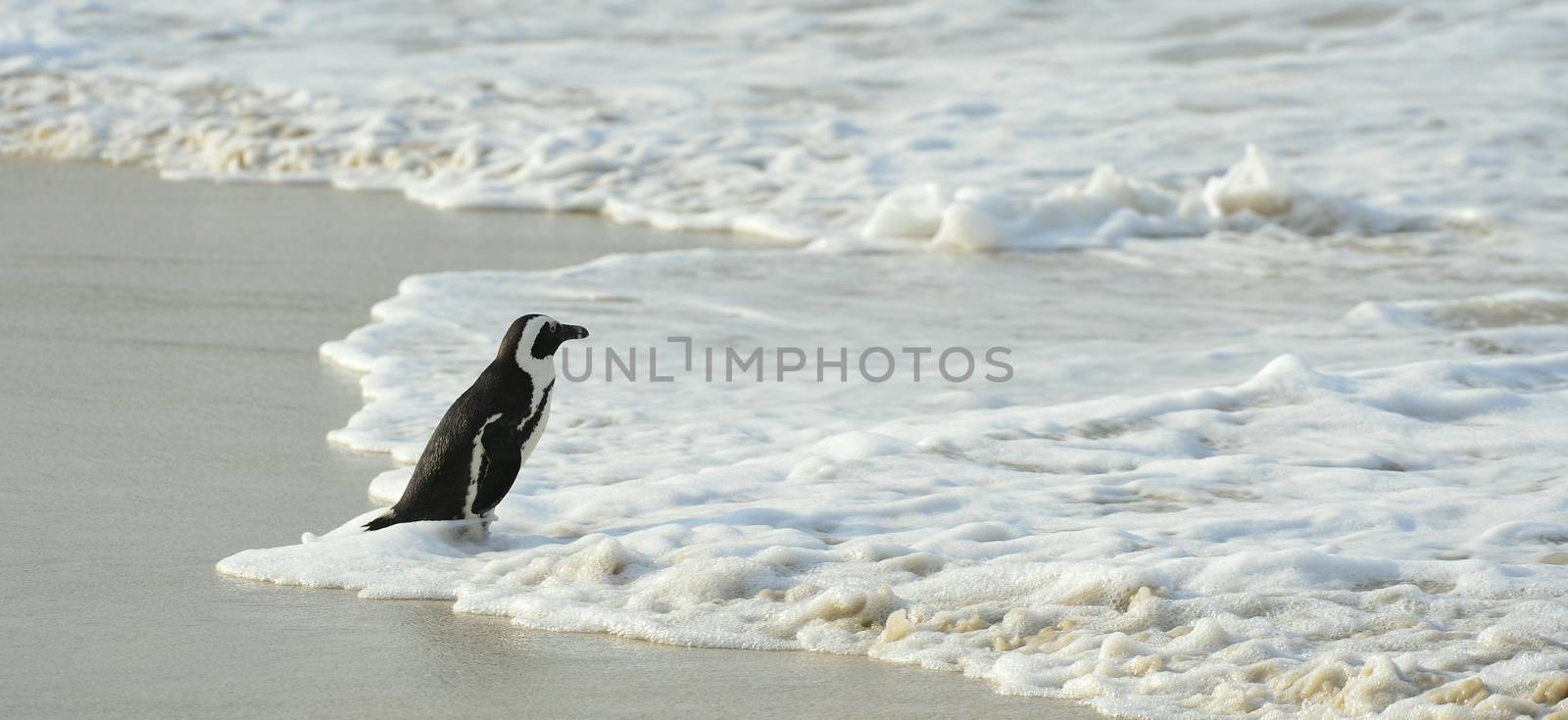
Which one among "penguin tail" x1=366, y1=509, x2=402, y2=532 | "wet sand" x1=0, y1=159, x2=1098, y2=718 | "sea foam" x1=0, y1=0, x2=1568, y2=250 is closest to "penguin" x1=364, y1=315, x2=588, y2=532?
"penguin tail" x1=366, y1=509, x2=402, y2=532

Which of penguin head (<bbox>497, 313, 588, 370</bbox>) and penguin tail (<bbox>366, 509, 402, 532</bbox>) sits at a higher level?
penguin head (<bbox>497, 313, 588, 370</bbox>)

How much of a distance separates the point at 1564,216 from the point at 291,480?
7340 millimetres

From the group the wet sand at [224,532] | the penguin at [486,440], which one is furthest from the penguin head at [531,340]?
the wet sand at [224,532]

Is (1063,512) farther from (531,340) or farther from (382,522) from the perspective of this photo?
(382,522)

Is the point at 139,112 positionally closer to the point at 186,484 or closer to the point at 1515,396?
the point at 186,484

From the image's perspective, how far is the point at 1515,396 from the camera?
5.65 m

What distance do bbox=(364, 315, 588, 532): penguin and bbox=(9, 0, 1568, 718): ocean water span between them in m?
0.08

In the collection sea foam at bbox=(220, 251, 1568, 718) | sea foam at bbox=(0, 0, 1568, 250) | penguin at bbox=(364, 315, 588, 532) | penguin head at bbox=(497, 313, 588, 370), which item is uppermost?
sea foam at bbox=(0, 0, 1568, 250)

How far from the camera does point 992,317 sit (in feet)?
24.2

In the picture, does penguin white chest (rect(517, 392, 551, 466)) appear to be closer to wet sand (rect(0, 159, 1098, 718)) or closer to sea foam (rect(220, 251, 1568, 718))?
sea foam (rect(220, 251, 1568, 718))

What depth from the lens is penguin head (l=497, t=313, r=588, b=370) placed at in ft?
13.9

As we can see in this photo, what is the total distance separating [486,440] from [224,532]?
0.71 meters

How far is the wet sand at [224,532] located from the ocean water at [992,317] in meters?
0.13

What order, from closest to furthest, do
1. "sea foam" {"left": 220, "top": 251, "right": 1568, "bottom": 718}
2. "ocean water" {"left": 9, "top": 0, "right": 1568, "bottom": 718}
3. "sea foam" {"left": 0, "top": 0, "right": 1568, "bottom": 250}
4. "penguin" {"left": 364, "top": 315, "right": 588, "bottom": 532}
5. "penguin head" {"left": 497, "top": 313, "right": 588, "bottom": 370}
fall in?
"sea foam" {"left": 220, "top": 251, "right": 1568, "bottom": 718} → "ocean water" {"left": 9, "top": 0, "right": 1568, "bottom": 718} → "penguin" {"left": 364, "top": 315, "right": 588, "bottom": 532} → "penguin head" {"left": 497, "top": 313, "right": 588, "bottom": 370} → "sea foam" {"left": 0, "top": 0, "right": 1568, "bottom": 250}
